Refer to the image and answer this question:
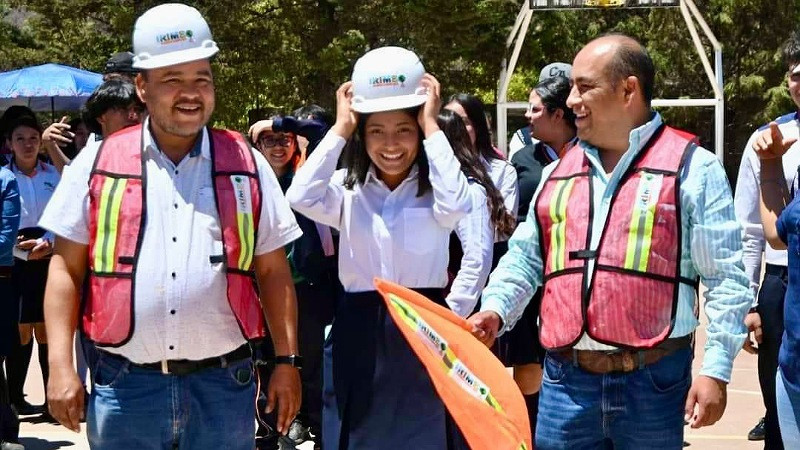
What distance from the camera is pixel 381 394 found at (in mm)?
4738

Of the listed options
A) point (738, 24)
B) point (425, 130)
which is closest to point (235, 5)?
point (738, 24)

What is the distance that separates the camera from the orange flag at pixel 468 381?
4098 mm

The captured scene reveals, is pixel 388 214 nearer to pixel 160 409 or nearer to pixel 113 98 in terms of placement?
pixel 160 409

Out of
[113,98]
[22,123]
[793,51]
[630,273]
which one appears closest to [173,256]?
[630,273]

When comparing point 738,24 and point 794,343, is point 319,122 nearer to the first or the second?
point 794,343

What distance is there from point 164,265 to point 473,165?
2.48 meters

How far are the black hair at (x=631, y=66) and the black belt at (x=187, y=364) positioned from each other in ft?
5.04

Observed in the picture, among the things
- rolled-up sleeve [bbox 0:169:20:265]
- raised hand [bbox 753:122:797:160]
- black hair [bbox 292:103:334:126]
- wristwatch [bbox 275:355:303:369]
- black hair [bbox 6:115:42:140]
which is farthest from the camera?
black hair [bbox 6:115:42:140]

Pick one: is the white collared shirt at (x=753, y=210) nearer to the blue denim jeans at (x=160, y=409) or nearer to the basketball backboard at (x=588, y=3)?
the blue denim jeans at (x=160, y=409)

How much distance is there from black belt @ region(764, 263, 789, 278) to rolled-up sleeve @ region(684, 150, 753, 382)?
2.31 m

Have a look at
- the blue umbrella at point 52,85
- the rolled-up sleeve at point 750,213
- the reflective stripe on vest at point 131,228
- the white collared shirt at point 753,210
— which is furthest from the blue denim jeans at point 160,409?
the blue umbrella at point 52,85

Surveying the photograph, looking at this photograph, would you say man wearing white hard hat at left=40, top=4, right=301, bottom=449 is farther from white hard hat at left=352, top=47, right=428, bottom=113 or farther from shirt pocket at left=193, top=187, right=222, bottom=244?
white hard hat at left=352, top=47, right=428, bottom=113

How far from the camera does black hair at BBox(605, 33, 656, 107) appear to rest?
164 inches

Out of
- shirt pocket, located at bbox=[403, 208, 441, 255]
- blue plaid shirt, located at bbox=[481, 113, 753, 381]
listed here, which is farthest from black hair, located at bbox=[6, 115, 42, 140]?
blue plaid shirt, located at bbox=[481, 113, 753, 381]
